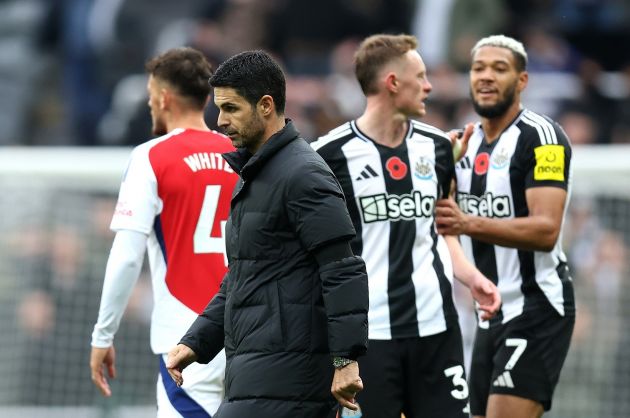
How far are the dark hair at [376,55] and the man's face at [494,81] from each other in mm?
484

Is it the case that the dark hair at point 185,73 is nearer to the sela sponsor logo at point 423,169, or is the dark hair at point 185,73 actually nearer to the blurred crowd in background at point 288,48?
the sela sponsor logo at point 423,169

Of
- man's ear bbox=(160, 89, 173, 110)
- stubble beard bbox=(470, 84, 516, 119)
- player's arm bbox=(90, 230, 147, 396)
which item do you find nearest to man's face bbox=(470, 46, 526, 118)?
stubble beard bbox=(470, 84, 516, 119)

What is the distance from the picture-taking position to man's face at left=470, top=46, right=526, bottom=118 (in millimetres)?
7918

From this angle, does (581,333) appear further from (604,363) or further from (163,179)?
(163,179)

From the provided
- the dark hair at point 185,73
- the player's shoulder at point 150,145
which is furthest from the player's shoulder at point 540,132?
the player's shoulder at point 150,145

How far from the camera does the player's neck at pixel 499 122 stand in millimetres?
7961

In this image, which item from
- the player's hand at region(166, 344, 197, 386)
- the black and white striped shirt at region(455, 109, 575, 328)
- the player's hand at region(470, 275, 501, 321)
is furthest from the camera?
the black and white striped shirt at region(455, 109, 575, 328)

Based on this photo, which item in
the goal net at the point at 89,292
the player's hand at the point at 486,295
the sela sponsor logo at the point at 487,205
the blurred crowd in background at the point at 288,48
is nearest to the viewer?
the player's hand at the point at 486,295

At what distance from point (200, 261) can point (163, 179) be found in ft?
1.57

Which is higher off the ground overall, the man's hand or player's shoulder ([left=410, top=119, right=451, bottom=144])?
player's shoulder ([left=410, top=119, right=451, bottom=144])

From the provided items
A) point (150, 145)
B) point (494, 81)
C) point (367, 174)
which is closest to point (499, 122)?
point (494, 81)

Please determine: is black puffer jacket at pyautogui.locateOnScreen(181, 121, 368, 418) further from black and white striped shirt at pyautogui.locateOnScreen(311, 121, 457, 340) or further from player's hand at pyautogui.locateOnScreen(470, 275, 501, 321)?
player's hand at pyautogui.locateOnScreen(470, 275, 501, 321)

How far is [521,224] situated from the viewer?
754 cm

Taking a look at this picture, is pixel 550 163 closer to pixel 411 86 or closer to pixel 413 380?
pixel 411 86
